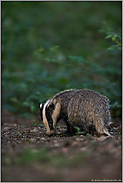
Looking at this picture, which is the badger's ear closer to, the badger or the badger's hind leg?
the badger

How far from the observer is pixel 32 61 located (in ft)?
35.7

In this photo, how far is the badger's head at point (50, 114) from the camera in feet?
13.9

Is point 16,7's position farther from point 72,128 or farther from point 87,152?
point 87,152

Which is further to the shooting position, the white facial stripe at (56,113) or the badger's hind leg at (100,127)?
the white facial stripe at (56,113)

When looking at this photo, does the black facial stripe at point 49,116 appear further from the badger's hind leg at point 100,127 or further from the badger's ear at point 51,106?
the badger's hind leg at point 100,127

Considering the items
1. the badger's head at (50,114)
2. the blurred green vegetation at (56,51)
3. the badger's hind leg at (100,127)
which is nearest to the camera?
the badger's hind leg at (100,127)

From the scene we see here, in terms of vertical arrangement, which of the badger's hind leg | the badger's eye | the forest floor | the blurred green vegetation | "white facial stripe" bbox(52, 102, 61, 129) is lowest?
the forest floor

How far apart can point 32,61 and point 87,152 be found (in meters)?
8.44

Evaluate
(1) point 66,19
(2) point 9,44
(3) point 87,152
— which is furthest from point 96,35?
(3) point 87,152

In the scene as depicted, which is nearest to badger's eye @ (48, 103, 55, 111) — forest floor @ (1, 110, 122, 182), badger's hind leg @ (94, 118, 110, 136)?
badger's hind leg @ (94, 118, 110, 136)

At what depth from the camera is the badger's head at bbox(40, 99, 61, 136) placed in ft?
13.9

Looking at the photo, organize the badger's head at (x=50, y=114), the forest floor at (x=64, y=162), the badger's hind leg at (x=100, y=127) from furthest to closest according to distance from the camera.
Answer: the badger's head at (x=50, y=114), the badger's hind leg at (x=100, y=127), the forest floor at (x=64, y=162)

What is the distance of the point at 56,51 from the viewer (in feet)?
24.1

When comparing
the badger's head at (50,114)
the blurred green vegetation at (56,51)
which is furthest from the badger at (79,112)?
the blurred green vegetation at (56,51)
